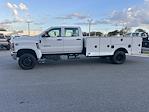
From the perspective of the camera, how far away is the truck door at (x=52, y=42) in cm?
1262

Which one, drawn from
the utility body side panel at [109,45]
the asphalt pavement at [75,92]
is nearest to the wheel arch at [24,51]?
the asphalt pavement at [75,92]

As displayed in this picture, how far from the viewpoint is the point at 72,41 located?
1295 cm

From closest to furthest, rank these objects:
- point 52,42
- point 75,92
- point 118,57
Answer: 1. point 75,92
2. point 52,42
3. point 118,57

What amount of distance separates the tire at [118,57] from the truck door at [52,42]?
293 cm

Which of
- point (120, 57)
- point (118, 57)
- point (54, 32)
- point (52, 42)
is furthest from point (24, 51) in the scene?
point (120, 57)

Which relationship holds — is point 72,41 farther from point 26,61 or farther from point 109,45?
point 26,61

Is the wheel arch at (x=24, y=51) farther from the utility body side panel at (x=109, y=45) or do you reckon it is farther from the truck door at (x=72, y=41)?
the utility body side panel at (x=109, y=45)

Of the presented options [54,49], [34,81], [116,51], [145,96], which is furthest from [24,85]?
[116,51]

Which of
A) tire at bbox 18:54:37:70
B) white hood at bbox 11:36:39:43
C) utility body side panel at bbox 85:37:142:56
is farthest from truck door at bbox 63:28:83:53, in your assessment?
tire at bbox 18:54:37:70

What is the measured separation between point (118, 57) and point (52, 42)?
3.72 m

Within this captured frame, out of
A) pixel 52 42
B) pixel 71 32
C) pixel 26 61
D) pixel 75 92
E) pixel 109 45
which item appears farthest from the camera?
pixel 109 45

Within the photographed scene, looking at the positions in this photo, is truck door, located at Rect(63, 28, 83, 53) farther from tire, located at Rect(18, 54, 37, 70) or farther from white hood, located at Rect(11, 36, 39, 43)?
tire, located at Rect(18, 54, 37, 70)

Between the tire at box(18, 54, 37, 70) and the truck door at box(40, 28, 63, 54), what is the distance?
0.79 m

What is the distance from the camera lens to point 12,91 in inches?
293
